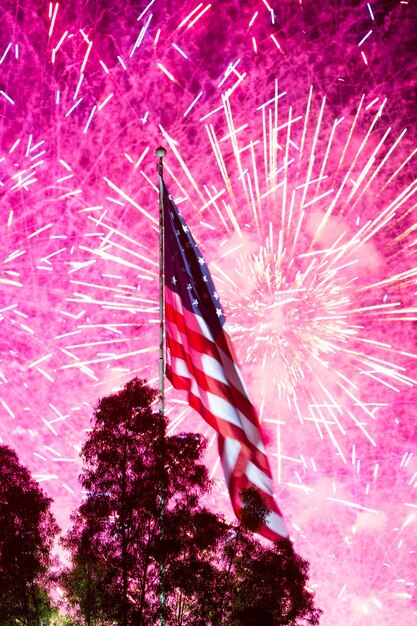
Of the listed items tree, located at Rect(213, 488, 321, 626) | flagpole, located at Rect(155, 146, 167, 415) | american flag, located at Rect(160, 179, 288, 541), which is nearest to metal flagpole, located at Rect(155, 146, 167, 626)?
flagpole, located at Rect(155, 146, 167, 415)

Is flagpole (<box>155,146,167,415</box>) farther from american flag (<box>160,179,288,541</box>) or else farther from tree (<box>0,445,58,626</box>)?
tree (<box>0,445,58,626</box>)

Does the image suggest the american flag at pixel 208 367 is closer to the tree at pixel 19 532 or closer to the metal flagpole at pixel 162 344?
the metal flagpole at pixel 162 344

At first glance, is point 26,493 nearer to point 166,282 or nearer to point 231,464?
point 231,464

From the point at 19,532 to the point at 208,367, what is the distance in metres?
6.18

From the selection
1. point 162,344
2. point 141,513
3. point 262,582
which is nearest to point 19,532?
point 141,513

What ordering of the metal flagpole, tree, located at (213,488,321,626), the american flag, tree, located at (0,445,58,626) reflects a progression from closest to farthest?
the metal flagpole
tree, located at (0,445,58,626)
the american flag
tree, located at (213,488,321,626)

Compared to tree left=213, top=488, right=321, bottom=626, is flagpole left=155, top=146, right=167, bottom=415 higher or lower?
higher

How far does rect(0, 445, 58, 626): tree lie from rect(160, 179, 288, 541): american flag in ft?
14.8

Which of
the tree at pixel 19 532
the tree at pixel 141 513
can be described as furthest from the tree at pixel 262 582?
the tree at pixel 19 532

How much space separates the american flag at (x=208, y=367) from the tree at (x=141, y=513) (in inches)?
57.2

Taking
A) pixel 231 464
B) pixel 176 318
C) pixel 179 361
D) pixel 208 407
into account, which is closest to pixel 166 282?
pixel 176 318

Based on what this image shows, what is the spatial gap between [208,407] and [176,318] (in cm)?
258

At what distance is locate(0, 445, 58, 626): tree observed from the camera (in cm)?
1725

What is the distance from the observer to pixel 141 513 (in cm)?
1580
